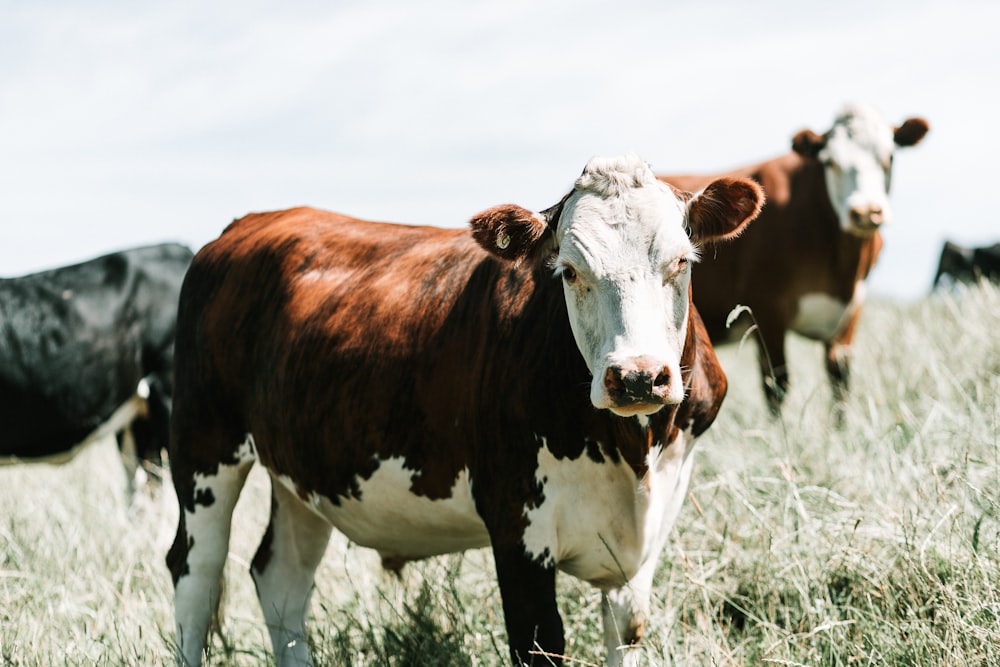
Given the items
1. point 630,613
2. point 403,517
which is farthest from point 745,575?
point 403,517

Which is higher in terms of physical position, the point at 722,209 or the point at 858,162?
the point at 722,209

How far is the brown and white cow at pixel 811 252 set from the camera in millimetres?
7957

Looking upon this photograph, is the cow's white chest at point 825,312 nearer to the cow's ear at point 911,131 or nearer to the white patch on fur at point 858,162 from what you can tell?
the white patch on fur at point 858,162

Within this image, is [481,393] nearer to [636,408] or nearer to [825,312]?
[636,408]

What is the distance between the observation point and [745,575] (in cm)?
439

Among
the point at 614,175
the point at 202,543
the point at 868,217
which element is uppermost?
the point at 614,175

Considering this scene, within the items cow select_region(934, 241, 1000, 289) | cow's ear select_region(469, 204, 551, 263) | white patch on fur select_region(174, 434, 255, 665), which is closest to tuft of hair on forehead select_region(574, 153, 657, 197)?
cow's ear select_region(469, 204, 551, 263)

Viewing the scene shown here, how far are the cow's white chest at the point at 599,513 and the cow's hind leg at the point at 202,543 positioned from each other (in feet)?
5.68

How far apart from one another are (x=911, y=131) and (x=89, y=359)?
20.9 feet

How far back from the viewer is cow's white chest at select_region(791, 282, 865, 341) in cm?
816

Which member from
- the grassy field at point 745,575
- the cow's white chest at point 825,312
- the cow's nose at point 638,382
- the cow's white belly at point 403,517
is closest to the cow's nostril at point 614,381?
the cow's nose at point 638,382

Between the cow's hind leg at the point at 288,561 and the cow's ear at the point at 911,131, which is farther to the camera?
the cow's ear at the point at 911,131

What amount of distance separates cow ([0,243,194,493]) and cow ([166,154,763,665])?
358cm

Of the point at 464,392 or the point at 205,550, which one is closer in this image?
the point at 464,392
